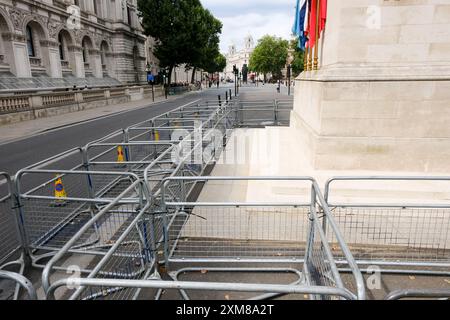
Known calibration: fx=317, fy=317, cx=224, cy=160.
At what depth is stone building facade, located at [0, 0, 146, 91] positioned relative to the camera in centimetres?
2586

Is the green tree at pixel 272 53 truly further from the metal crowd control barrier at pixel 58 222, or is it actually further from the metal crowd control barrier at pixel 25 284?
the metal crowd control barrier at pixel 25 284

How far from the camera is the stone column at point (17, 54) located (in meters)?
25.5

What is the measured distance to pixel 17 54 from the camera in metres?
26.1

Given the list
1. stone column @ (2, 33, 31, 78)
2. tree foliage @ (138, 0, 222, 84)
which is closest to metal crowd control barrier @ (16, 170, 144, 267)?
stone column @ (2, 33, 31, 78)

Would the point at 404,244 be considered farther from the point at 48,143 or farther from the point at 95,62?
the point at 95,62

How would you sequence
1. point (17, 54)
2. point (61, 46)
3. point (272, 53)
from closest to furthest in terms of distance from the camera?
point (17, 54) → point (61, 46) → point (272, 53)

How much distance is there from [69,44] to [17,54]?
9.46 m

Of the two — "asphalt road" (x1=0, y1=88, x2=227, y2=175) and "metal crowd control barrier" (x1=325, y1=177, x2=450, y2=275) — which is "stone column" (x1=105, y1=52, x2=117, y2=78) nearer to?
"asphalt road" (x1=0, y1=88, x2=227, y2=175)

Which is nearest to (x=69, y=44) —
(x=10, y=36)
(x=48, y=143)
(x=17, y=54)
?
(x=17, y=54)

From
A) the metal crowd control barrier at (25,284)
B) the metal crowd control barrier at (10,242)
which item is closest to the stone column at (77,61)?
the metal crowd control barrier at (10,242)

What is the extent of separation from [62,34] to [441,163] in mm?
37905

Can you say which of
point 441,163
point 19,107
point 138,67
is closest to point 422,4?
point 441,163

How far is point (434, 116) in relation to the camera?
6621mm

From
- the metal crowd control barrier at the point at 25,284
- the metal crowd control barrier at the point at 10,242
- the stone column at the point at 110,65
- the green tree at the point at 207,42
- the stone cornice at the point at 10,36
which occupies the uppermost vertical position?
the green tree at the point at 207,42
